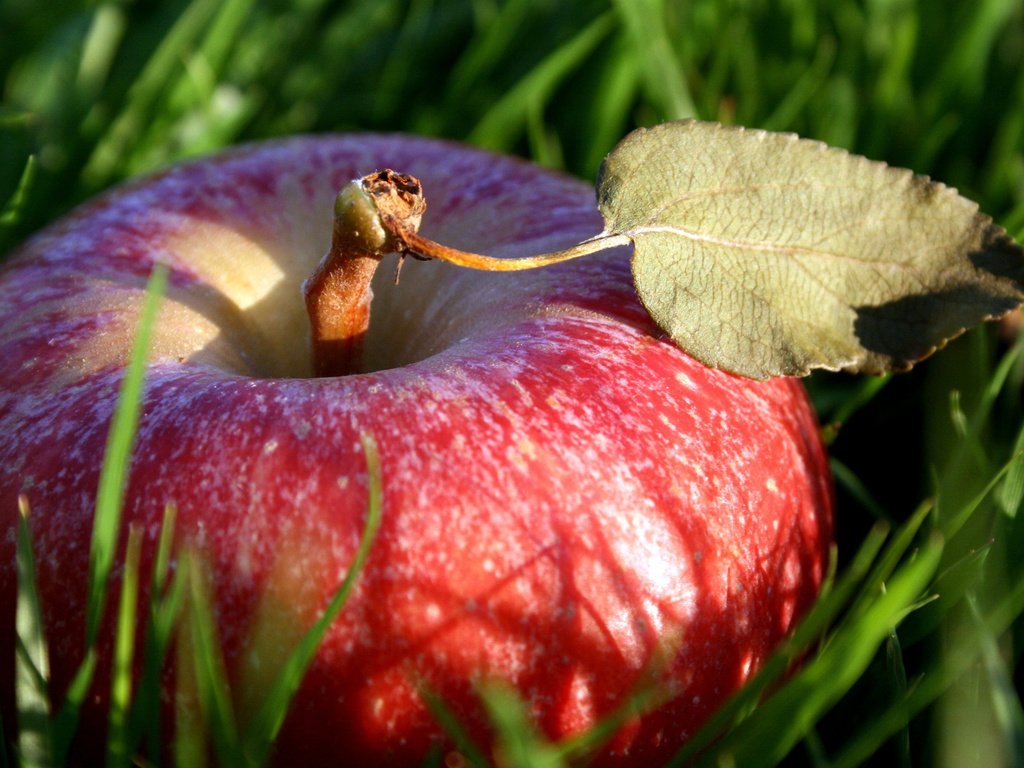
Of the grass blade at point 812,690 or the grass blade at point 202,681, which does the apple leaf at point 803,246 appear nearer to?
the grass blade at point 812,690

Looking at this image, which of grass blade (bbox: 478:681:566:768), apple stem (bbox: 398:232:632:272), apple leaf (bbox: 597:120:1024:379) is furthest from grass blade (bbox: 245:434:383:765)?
apple leaf (bbox: 597:120:1024:379)

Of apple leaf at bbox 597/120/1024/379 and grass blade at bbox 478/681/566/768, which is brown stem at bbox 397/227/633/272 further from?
grass blade at bbox 478/681/566/768

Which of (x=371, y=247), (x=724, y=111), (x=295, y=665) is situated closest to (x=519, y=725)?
(x=295, y=665)

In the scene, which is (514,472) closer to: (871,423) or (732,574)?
(732,574)

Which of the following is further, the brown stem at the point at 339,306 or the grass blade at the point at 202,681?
the brown stem at the point at 339,306

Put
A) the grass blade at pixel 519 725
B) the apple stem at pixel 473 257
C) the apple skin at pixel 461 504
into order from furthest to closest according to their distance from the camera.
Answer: the apple stem at pixel 473 257 < the apple skin at pixel 461 504 < the grass blade at pixel 519 725

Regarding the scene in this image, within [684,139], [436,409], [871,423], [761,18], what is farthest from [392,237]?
[761,18]

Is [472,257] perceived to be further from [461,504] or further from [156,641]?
[156,641]

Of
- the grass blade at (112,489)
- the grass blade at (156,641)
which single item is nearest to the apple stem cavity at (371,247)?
the grass blade at (112,489)
